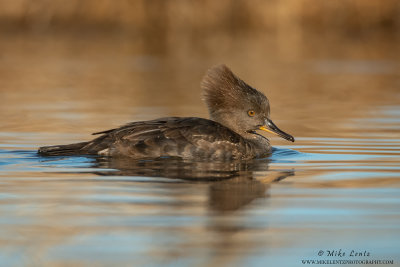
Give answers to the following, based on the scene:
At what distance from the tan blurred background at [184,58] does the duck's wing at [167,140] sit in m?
2.36

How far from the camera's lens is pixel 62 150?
27.5 feet

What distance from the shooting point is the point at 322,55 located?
75.6ft

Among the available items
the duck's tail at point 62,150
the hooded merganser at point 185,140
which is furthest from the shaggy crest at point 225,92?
the duck's tail at point 62,150

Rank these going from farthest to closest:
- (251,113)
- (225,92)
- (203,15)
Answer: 1. (203,15)
2. (251,113)
3. (225,92)

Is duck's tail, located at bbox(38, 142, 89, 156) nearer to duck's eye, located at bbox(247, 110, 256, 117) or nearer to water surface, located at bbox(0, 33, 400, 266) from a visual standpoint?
water surface, located at bbox(0, 33, 400, 266)

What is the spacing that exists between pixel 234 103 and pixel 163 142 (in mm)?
1298

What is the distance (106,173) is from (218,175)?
3.35 ft

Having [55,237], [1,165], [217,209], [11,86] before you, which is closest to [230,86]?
[1,165]

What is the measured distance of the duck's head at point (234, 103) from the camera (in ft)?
30.1
